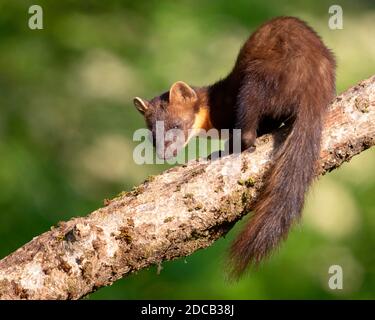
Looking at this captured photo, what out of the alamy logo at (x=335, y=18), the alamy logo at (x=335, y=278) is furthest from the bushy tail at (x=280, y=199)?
the alamy logo at (x=335, y=18)

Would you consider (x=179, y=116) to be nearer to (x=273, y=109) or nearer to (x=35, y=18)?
(x=273, y=109)

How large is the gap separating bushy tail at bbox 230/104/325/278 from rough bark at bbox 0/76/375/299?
0.23ft

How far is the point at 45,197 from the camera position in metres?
8.59

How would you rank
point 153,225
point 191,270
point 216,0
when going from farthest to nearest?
point 216,0, point 191,270, point 153,225

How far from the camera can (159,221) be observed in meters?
5.04

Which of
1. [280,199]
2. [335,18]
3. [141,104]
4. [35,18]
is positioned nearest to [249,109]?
[280,199]

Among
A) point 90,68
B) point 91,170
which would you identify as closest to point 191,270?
point 91,170

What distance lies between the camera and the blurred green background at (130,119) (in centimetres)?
848

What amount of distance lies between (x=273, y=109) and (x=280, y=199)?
71 cm

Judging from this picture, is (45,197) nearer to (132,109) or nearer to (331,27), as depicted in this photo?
(132,109)

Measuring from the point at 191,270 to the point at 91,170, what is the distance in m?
1.41

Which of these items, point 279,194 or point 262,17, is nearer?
point 279,194

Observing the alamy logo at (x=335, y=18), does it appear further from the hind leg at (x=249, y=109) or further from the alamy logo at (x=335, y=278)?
the hind leg at (x=249, y=109)

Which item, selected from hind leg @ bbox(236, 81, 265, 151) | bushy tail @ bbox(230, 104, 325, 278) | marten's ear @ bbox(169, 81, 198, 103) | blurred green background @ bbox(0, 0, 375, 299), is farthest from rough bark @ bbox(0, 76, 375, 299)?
blurred green background @ bbox(0, 0, 375, 299)
